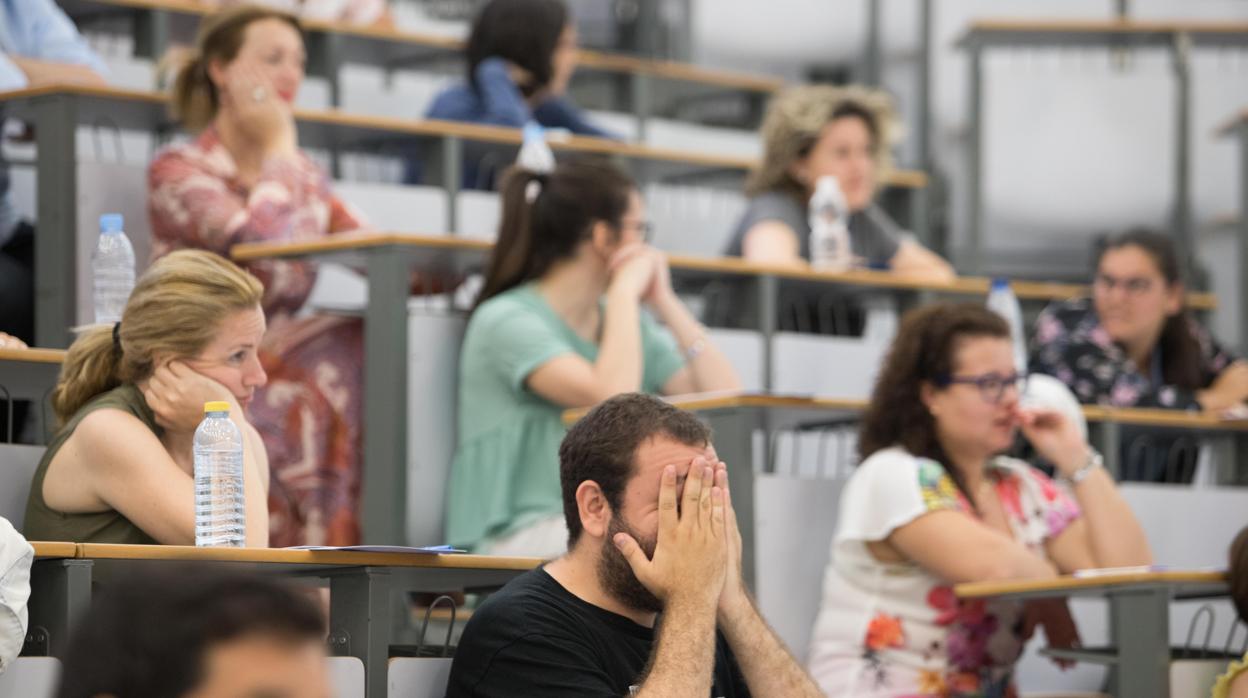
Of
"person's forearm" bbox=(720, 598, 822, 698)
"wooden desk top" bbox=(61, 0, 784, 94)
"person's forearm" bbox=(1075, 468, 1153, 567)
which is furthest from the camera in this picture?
"wooden desk top" bbox=(61, 0, 784, 94)

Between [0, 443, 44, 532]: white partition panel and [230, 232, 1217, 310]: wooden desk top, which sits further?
[230, 232, 1217, 310]: wooden desk top

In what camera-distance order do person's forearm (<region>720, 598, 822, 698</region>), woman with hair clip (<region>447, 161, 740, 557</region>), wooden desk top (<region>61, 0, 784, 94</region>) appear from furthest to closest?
wooden desk top (<region>61, 0, 784, 94</region>) → woman with hair clip (<region>447, 161, 740, 557</region>) → person's forearm (<region>720, 598, 822, 698</region>)

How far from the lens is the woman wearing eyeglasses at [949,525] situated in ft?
11.5

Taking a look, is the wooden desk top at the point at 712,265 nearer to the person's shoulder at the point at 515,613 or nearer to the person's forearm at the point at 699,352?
the person's forearm at the point at 699,352

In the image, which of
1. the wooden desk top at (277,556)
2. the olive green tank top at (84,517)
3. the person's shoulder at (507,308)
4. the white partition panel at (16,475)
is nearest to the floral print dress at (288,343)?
the person's shoulder at (507,308)

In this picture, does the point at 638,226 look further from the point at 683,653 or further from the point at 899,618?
the point at 683,653

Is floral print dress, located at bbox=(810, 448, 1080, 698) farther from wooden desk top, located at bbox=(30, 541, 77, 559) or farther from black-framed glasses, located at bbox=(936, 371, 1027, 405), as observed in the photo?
wooden desk top, located at bbox=(30, 541, 77, 559)

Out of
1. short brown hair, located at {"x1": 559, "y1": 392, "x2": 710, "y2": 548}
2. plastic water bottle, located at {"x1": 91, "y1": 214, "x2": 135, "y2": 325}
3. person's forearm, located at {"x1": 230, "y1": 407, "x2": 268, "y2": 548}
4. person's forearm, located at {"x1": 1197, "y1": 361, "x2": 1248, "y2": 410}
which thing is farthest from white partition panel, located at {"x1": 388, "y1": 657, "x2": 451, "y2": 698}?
person's forearm, located at {"x1": 1197, "y1": 361, "x2": 1248, "y2": 410}

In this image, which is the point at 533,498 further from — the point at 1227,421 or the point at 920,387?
the point at 1227,421

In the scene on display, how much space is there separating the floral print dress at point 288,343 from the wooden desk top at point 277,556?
1538 mm

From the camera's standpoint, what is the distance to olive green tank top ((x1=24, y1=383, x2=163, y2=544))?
2.68 m

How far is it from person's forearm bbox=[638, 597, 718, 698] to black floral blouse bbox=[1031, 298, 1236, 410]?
2.60m

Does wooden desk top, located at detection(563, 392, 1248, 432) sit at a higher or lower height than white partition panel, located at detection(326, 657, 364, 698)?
higher

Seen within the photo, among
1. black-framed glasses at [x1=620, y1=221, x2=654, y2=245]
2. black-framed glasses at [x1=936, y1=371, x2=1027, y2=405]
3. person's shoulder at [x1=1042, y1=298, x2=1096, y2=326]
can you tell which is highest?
black-framed glasses at [x1=620, y1=221, x2=654, y2=245]
